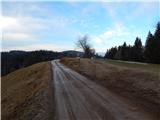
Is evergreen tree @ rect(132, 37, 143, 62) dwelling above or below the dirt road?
above

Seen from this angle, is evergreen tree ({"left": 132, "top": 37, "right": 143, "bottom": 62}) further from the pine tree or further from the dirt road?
the dirt road

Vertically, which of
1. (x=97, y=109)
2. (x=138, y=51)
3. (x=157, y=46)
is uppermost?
(x=157, y=46)

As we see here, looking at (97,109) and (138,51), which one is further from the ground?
(138,51)

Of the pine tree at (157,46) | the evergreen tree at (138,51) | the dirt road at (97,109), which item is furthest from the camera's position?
the evergreen tree at (138,51)

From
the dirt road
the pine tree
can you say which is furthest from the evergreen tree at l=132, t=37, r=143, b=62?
the dirt road

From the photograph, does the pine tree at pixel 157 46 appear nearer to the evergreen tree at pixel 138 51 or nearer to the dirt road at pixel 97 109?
the evergreen tree at pixel 138 51

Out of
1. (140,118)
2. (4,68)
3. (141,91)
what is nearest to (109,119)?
(140,118)

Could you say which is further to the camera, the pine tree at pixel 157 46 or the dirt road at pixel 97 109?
the pine tree at pixel 157 46

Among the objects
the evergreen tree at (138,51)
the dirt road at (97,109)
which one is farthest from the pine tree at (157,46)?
the dirt road at (97,109)

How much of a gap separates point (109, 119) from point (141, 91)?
21.7 ft

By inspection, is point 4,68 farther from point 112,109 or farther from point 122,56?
point 112,109

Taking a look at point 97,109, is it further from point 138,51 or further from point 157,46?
point 138,51

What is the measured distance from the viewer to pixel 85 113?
406 inches

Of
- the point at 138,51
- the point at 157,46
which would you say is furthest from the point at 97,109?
the point at 138,51
